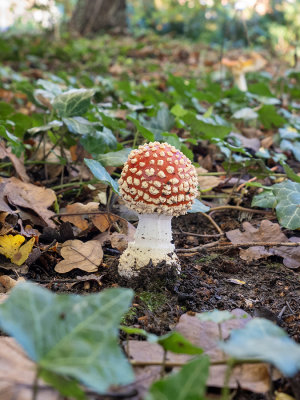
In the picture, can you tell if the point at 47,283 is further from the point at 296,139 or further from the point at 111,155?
the point at 296,139

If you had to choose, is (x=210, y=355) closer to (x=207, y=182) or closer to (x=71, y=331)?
(x=71, y=331)

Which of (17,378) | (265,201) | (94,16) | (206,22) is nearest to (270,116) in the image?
(265,201)

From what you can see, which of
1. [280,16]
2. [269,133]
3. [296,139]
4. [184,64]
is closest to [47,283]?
[296,139]

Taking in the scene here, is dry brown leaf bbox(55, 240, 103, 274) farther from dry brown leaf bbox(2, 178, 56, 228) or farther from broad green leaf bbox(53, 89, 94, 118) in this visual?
broad green leaf bbox(53, 89, 94, 118)

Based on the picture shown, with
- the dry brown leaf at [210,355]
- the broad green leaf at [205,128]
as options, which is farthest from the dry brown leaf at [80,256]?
the broad green leaf at [205,128]

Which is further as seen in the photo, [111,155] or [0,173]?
[0,173]

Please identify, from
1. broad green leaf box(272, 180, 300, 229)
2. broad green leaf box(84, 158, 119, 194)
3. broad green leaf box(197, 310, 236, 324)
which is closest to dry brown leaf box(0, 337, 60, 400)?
broad green leaf box(197, 310, 236, 324)

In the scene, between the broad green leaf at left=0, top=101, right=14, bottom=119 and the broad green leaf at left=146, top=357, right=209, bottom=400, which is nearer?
the broad green leaf at left=146, top=357, right=209, bottom=400
